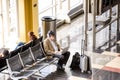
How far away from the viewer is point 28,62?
9.70 m

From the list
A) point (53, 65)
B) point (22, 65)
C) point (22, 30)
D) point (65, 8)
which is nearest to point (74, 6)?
point (65, 8)

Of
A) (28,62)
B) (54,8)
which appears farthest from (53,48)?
(54,8)

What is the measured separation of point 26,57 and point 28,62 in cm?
16

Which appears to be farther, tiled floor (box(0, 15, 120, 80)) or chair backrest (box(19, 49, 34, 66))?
tiled floor (box(0, 15, 120, 80))

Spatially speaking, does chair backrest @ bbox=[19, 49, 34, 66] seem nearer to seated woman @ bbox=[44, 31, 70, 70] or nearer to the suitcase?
seated woman @ bbox=[44, 31, 70, 70]

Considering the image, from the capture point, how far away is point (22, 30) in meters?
11.8

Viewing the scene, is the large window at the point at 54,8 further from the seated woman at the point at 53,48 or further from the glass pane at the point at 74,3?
the seated woman at the point at 53,48

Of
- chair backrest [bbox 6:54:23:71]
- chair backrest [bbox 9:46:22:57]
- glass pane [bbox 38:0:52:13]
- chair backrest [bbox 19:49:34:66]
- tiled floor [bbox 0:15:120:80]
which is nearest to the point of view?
chair backrest [bbox 6:54:23:71]

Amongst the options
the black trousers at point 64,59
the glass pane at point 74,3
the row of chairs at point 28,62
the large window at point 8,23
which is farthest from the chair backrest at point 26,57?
the glass pane at point 74,3

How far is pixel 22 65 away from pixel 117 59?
331 centimetres

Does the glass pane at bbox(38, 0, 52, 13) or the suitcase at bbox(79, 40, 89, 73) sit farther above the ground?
the glass pane at bbox(38, 0, 52, 13)

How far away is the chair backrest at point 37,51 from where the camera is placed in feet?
32.6

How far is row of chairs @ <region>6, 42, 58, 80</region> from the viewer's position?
899 cm

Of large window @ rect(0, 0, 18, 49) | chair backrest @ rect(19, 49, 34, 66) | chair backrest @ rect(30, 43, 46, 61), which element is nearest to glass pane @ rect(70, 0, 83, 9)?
large window @ rect(0, 0, 18, 49)
